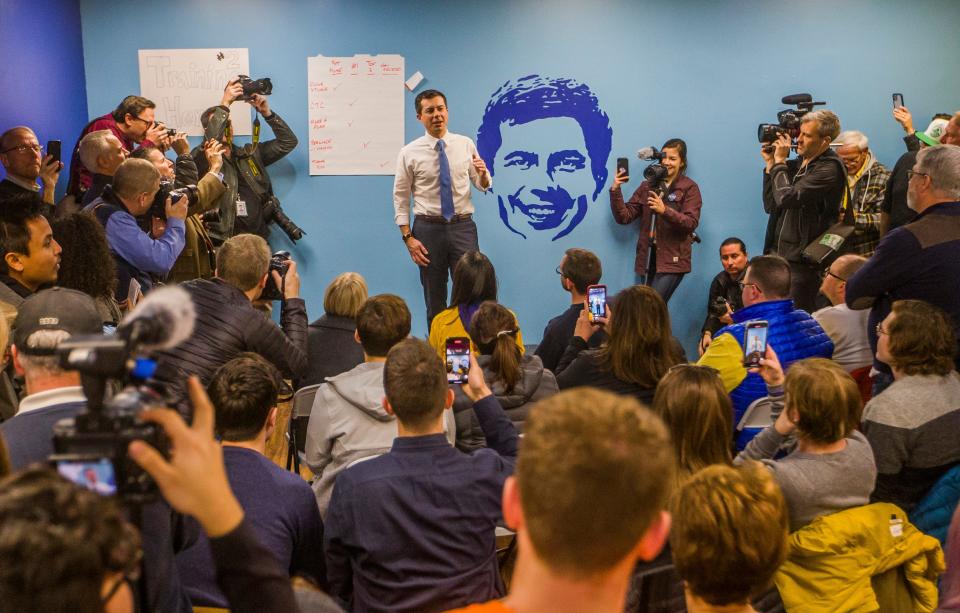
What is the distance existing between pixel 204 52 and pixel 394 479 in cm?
483

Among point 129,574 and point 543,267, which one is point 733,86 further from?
point 129,574

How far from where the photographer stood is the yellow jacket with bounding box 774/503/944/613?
2.03 m

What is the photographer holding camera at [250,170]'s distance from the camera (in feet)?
17.6

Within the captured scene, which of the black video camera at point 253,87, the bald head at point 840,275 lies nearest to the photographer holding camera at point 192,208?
the black video camera at point 253,87

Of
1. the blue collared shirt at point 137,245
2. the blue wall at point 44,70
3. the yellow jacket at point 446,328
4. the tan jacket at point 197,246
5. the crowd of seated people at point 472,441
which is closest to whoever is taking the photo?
the crowd of seated people at point 472,441

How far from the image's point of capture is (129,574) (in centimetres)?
92

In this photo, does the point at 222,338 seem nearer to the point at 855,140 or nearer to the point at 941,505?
the point at 941,505

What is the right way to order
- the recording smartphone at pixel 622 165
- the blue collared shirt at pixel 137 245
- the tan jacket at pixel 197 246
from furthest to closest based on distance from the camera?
the recording smartphone at pixel 622 165 < the tan jacket at pixel 197 246 < the blue collared shirt at pixel 137 245

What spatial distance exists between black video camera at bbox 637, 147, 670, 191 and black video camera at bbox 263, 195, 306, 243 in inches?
96.7

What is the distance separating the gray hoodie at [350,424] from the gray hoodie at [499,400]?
0.15 metres

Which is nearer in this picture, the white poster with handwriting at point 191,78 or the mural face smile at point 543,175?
the white poster with handwriting at point 191,78

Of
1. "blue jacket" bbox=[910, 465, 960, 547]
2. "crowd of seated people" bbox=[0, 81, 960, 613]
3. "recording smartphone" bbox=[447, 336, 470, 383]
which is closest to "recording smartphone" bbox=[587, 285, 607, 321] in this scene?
"crowd of seated people" bbox=[0, 81, 960, 613]

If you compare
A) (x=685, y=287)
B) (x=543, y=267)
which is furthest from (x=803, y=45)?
(x=543, y=267)

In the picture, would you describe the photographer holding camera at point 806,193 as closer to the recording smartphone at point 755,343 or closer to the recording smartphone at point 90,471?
the recording smartphone at point 755,343
